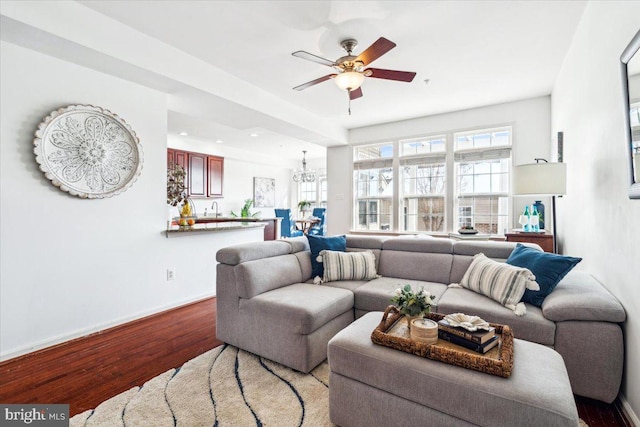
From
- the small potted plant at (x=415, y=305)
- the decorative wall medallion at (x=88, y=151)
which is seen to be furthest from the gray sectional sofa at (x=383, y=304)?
the decorative wall medallion at (x=88, y=151)

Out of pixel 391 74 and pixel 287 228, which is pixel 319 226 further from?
pixel 391 74

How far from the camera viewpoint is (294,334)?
82.0 inches

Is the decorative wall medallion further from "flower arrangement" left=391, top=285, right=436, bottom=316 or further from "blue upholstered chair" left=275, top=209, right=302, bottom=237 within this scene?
"blue upholstered chair" left=275, top=209, right=302, bottom=237

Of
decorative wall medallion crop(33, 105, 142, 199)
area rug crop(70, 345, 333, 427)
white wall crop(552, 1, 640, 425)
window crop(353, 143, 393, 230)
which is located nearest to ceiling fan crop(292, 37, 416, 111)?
white wall crop(552, 1, 640, 425)

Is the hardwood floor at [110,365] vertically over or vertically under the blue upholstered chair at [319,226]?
under

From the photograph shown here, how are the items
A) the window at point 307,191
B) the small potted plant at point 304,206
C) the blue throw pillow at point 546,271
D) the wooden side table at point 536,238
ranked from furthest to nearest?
the window at point 307,191, the small potted plant at point 304,206, the wooden side table at point 536,238, the blue throw pillow at point 546,271

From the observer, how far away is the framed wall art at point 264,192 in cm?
873

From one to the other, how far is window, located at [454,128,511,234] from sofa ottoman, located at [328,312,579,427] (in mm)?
3782

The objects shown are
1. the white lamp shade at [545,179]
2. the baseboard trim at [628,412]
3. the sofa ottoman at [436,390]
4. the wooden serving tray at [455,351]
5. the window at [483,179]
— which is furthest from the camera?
the window at [483,179]

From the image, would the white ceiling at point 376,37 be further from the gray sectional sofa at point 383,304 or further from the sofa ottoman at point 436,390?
the sofa ottoman at point 436,390

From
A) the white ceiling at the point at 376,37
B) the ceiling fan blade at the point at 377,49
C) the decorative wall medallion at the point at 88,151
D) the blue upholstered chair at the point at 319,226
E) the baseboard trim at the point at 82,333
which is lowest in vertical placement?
the baseboard trim at the point at 82,333

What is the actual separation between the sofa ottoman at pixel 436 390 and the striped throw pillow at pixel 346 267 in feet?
3.88

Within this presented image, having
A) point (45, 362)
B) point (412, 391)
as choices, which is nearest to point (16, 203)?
point (45, 362)

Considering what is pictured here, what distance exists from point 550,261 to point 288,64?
2918 mm
